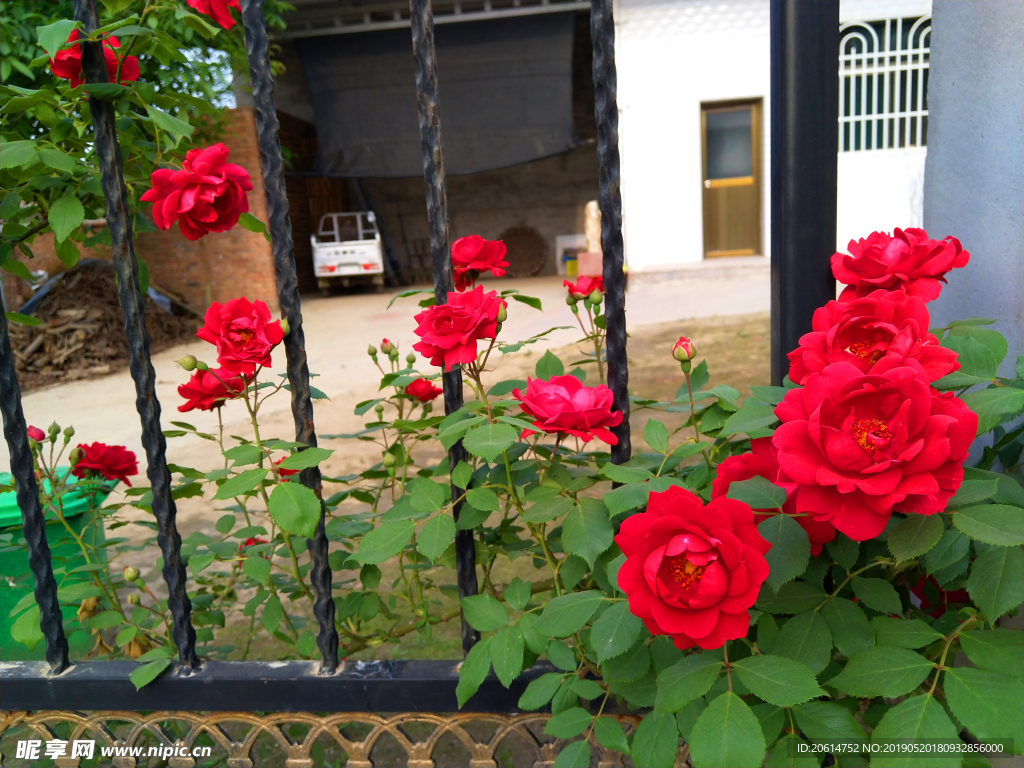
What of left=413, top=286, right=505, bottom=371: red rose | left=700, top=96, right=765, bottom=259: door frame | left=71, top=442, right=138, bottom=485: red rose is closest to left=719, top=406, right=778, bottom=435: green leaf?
left=413, top=286, right=505, bottom=371: red rose

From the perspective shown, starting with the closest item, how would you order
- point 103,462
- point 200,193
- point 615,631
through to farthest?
point 615,631, point 200,193, point 103,462

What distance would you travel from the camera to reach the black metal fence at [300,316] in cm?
75

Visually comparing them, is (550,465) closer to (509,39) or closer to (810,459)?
(810,459)

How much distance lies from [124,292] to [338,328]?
6036 mm

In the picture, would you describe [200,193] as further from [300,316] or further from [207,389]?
[207,389]

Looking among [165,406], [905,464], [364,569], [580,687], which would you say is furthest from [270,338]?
[165,406]

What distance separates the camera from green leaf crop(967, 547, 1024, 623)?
51cm

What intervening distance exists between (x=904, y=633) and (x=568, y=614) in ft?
0.88

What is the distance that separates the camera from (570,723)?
0.67 m

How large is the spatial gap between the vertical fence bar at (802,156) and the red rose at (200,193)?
614mm

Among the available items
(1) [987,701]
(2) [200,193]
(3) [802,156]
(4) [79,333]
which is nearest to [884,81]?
(3) [802,156]

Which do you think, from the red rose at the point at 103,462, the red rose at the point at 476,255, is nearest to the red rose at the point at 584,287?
the red rose at the point at 476,255

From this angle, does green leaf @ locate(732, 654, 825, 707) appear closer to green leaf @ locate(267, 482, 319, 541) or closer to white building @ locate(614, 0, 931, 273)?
green leaf @ locate(267, 482, 319, 541)

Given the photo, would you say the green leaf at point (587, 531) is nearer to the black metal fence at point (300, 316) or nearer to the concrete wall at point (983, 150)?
the black metal fence at point (300, 316)
